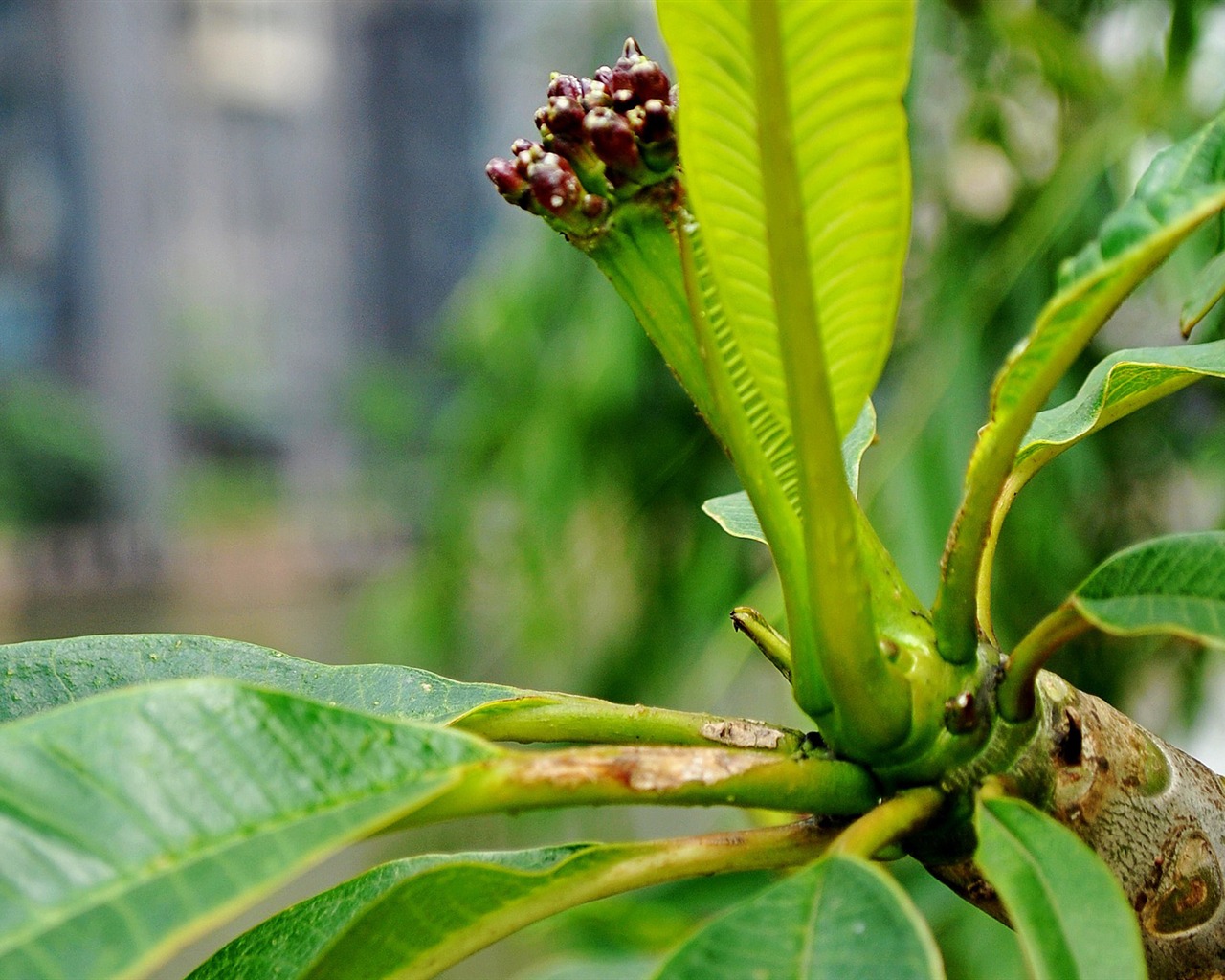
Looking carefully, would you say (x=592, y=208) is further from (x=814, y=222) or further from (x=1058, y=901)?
(x=1058, y=901)

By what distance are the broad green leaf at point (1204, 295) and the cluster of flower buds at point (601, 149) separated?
5.7 inches

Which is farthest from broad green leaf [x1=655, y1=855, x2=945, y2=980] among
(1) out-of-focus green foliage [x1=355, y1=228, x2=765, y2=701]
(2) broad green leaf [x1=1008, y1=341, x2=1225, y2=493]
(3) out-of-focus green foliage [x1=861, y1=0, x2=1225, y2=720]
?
(1) out-of-focus green foliage [x1=355, y1=228, x2=765, y2=701]

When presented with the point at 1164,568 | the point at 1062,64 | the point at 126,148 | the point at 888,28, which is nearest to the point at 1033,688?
the point at 1164,568

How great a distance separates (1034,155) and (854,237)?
38.6 inches

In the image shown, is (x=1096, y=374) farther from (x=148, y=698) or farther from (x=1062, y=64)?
(x=1062, y=64)

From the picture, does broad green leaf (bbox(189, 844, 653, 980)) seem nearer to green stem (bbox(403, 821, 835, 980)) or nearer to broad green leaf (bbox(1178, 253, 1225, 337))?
green stem (bbox(403, 821, 835, 980))

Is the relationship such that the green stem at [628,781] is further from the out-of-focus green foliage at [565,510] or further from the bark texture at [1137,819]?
the out-of-focus green foliage at [565,510]

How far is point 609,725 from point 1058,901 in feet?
0.39

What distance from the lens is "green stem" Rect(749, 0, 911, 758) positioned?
236mm

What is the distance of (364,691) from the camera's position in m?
0.36

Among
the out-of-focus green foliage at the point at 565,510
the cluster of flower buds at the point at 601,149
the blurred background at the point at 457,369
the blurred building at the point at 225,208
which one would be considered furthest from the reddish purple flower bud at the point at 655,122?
the blurred building at the point at 225,208

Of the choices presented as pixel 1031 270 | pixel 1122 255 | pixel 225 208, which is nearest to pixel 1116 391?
pixel 1122 255

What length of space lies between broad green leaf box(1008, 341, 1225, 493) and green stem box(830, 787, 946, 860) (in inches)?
4.2

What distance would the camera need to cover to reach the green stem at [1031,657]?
270 mm
